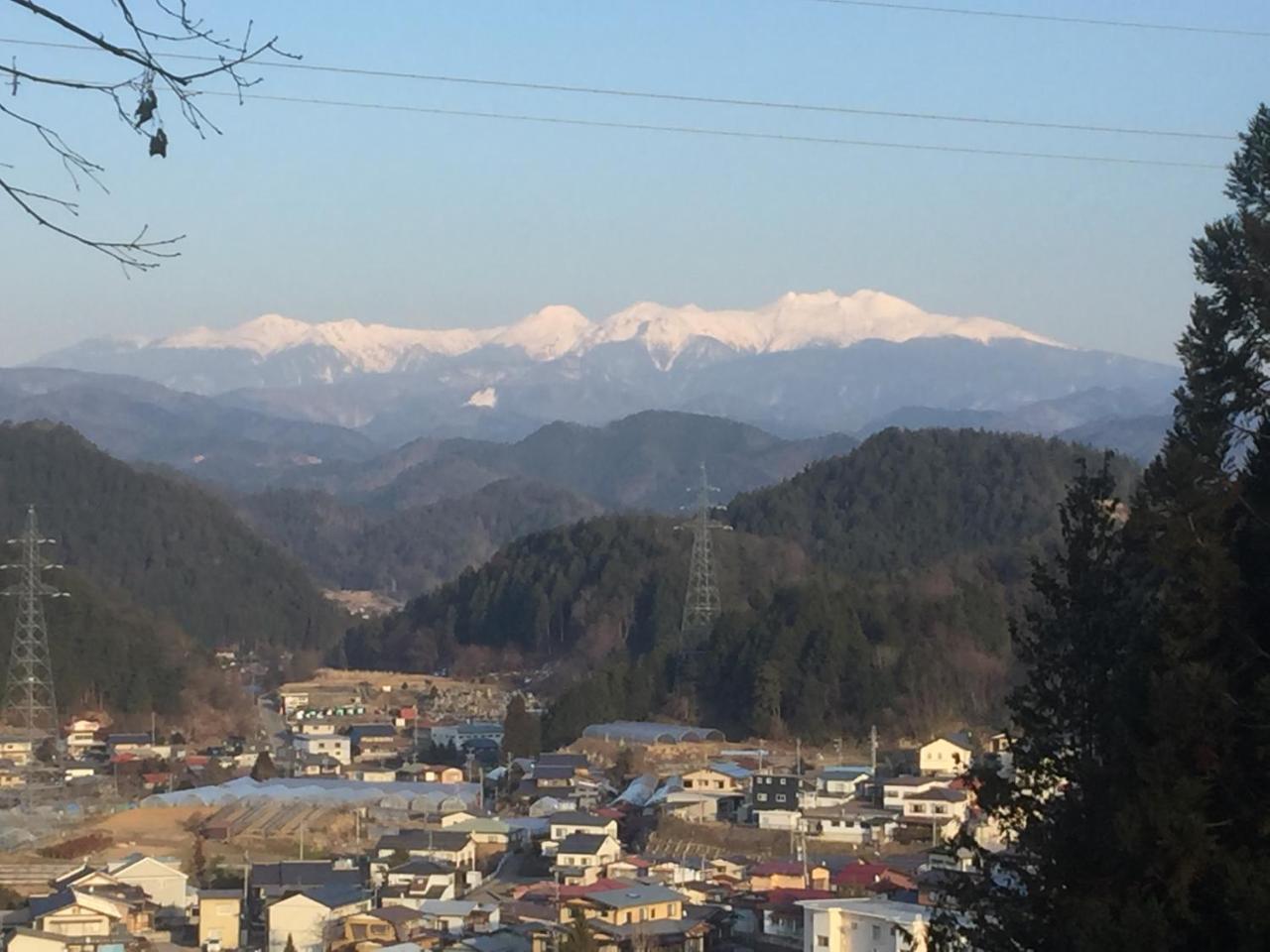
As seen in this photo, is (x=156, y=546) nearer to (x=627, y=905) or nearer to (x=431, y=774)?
(x=431, y=774)

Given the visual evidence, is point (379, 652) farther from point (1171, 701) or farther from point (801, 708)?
point (1171, 701)

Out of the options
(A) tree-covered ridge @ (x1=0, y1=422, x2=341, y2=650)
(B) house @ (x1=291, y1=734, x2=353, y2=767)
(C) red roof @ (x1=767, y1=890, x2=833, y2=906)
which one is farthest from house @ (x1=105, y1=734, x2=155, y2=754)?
(A) tree-covered ridge @ (x1=0, y1=422, x2=341, y2=650)

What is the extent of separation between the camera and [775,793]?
12656 mm

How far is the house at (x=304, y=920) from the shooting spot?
30.1 feet

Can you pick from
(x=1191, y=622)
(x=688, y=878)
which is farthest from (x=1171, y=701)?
(x=688, y=878)

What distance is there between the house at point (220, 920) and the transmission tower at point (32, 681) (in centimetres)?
501

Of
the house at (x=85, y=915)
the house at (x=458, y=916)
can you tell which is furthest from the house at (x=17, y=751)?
the house at (x=458, y=916)

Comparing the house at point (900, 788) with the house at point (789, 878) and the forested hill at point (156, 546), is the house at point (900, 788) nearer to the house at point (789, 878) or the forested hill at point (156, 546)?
the house at point (789, 878)

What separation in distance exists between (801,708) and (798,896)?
749 cm

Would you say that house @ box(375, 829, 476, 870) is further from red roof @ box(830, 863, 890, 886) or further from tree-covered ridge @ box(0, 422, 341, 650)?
tree-covered ridge @ box(0, 422, 341, 650)

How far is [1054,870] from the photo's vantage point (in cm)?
358

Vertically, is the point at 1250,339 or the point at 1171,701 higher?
the point at 1250,339

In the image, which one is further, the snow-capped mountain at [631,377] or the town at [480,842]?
the snow-capped mountain at [631,377]

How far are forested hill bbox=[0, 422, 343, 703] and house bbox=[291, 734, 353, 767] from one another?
999 centimetres
